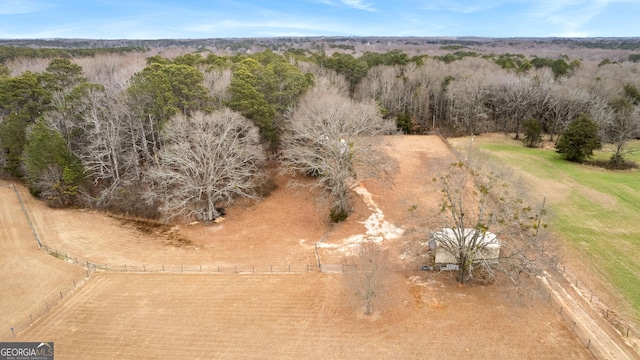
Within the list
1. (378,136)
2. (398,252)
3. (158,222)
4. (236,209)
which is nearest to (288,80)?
(378,136)

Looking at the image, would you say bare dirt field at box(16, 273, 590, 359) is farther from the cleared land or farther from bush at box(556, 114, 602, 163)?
bush at box(556, 114, 602, 163)

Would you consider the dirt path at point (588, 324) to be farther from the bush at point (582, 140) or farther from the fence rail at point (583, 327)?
the bush at point (582, 140)

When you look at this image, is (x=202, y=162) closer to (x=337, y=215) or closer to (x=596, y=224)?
(x=337, y=215)

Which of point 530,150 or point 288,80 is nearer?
point 288,80

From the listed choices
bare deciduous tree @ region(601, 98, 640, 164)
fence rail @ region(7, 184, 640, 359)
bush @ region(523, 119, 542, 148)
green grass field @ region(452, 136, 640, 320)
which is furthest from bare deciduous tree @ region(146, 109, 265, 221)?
bare deciduous tree @ region(601, 98, 640, 164)

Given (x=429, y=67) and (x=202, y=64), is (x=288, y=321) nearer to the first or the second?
(x=202, y=64)

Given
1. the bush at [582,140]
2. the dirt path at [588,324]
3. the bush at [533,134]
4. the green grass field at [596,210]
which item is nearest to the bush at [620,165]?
the green grass field at [596,210]
